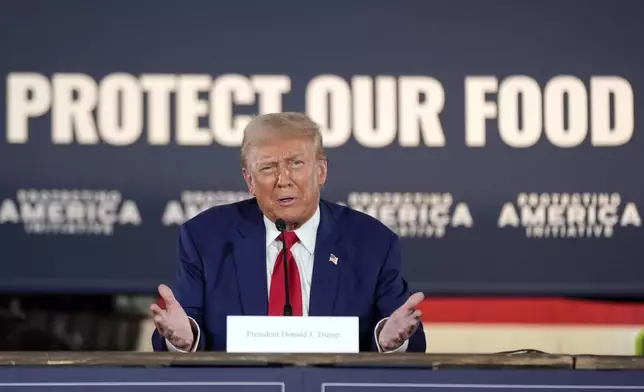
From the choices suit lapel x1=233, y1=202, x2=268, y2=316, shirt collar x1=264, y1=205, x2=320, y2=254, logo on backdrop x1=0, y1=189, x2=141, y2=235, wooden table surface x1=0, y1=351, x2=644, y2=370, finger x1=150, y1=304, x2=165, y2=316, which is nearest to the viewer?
wooden table surface x1=0, y1=351, x2=644, y2=370

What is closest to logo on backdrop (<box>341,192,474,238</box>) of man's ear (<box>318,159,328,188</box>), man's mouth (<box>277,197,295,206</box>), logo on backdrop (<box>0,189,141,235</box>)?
logo on backdrop (<box>0,189,141,235</box>)

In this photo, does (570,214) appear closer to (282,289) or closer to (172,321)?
(282,289)

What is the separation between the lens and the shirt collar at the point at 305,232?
2.74m

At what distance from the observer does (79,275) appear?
4371 mm

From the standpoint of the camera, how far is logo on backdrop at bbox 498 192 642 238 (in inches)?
172

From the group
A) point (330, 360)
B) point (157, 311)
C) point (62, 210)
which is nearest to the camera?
point (330, 360)

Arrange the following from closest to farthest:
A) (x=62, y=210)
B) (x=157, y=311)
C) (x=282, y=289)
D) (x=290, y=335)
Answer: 1. (x=290, y=335)
2. (x=157, y=311)
3. (x=282, y=289)
4. (x=62, y=210)

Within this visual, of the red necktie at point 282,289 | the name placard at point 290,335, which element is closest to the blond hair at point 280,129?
the red necktie at point 282,289

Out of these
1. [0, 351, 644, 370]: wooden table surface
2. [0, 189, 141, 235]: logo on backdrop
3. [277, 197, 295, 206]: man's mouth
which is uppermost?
[0, 189, 141, 235]: logo on backdrop

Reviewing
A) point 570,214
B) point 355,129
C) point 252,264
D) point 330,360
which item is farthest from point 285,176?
point 570,214

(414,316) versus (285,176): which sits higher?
(285,176)

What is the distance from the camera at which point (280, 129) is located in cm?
271

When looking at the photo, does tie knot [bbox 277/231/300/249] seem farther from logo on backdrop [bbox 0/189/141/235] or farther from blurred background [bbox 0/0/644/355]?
logo on backdrop [bbox 0/189/141/235]

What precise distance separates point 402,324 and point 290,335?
13.1 inches
